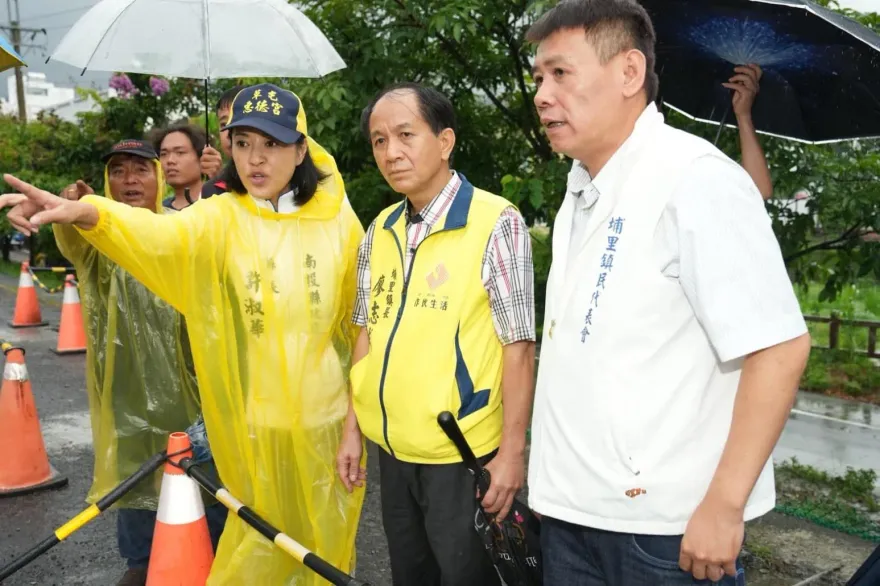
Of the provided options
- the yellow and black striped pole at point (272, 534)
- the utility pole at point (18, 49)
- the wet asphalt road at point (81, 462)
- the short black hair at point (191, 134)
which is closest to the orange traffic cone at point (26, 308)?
the wet asphalt road at point (81, 462)

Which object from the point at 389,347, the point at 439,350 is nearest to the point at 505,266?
the point at 439,350

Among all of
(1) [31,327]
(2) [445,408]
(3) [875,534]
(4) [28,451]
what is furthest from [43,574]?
(1) [31,327]

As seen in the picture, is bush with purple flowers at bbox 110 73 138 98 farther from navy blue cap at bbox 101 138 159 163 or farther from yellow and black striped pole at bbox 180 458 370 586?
yellow and black striped pole at bbox 180 458 370 586

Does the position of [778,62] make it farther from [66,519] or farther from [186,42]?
[66,519]

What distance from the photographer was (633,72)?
1.71 m

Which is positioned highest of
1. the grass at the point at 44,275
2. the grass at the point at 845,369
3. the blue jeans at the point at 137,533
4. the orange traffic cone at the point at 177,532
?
the orange traffic cone at the point at 177,532

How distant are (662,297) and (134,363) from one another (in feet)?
8.29

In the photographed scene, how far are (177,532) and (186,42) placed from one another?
7.02ft

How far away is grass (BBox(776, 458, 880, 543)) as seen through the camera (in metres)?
4.07

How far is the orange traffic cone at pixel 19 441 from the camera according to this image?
4.69 meters

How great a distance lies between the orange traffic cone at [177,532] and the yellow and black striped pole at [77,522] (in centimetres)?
9

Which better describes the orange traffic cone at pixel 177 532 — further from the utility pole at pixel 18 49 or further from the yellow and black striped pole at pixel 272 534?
the utility pole at pixel 18 49

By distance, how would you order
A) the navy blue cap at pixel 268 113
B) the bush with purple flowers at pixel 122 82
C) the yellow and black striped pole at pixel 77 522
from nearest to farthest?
the navy blue cap at pixel 268 113, the yellow and black striped pole at pixel 77 522, the bush with purple flowers at pixel 122 82

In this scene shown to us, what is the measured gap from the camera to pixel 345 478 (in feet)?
8.78
